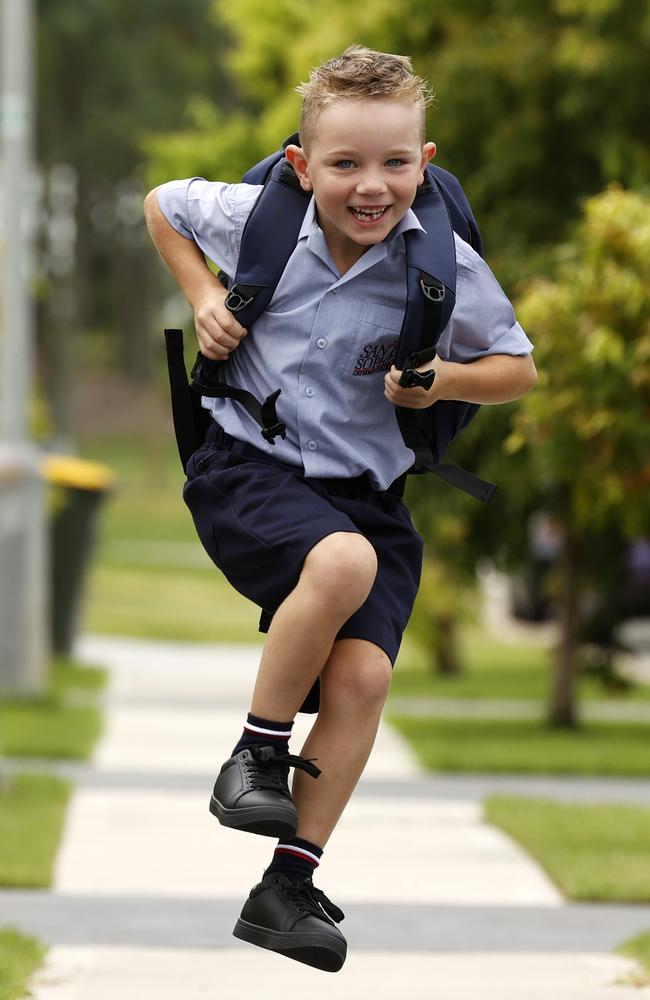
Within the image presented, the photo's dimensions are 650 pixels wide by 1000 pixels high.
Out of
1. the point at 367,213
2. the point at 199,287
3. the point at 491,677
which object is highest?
the point at 367,213

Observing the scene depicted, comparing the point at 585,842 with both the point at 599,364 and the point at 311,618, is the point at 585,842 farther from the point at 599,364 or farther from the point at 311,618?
the point at 311,618

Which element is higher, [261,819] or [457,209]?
[457,209]

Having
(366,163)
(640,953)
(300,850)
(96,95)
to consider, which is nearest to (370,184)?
(366,163)

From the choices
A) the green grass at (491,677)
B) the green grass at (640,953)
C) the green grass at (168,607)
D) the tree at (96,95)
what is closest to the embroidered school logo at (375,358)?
the green grass at (640,953)

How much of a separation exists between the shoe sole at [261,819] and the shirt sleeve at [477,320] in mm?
962

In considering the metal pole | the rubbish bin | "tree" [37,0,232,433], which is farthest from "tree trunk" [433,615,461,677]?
"tree" [37,0,232,433]

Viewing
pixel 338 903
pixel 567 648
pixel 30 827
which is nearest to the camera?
pixel 338 903

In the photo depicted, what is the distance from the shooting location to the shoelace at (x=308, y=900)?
3736 millimetres

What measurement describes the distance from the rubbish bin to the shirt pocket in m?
13.5

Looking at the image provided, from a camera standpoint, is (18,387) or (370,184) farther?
(18,387)

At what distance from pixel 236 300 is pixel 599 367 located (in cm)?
587

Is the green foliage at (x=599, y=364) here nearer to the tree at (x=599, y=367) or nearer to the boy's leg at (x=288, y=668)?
the tree at (x=599, y=367)

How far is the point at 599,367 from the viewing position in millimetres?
9312

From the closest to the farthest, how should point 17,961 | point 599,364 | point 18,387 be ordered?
point 17,961
point 599,364
point 18,387
